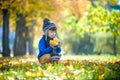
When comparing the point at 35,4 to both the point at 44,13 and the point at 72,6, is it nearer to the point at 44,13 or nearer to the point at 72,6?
the point at 44,13

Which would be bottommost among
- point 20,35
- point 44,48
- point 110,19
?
point 44,48

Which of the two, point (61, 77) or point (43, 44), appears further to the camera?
point (43, 44)

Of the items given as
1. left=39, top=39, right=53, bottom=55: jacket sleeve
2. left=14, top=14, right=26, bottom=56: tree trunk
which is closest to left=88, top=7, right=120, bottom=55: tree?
left=14, top=14, right=26, bottom=56: tree trunk

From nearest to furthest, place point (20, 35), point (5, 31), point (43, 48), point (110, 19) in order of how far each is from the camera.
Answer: point (43, 48)
point (5, 31)
point (110, 19)
point (20, 35)

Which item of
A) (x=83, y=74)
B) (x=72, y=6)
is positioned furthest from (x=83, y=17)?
(x=83, y=74)

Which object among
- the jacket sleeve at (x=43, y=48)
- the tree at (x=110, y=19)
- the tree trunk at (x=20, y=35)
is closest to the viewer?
the jacket sleeve at (x=43, y=48)

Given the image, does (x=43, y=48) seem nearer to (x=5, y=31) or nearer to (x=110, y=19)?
(x=5, y=31)

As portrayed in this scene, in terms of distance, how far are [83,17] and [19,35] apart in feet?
53.6

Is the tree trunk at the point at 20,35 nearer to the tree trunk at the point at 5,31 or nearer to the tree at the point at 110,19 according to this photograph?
the tree trunk at the point at 5,31

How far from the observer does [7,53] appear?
2502 centimetres

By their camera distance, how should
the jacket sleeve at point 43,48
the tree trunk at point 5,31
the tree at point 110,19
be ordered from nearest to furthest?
the jacket sleeve at point 43,48
the tree trunk at point 5,31
the tree at point 110,19

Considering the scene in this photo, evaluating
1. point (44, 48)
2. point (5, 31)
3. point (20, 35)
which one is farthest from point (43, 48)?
point (20, 35)

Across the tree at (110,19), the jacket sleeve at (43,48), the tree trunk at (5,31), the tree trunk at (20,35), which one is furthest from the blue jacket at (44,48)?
the tree trunk at (20,35)

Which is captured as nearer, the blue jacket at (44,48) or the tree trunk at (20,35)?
the blue jacket at (44,48)
